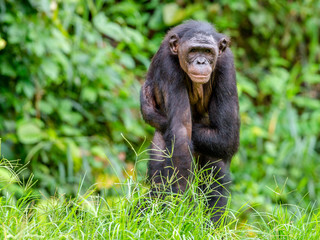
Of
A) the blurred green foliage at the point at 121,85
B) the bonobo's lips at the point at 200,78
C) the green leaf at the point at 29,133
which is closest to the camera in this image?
the bonobo's lips at the point at 200,78

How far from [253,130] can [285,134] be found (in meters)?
0.74

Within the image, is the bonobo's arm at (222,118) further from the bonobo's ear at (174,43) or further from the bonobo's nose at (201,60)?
the bonobo's ear at (174,43)

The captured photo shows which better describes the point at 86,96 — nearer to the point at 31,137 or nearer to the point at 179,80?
the point at 31,137

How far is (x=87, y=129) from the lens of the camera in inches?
344

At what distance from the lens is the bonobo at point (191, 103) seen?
4.82 m

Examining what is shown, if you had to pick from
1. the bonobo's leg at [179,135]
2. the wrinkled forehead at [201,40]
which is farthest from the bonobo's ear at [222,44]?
the bonobo's leg at [179,135]

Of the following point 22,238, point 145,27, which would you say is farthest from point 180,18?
point 22,238

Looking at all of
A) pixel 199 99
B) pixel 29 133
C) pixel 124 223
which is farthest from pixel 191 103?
pixel 29 133

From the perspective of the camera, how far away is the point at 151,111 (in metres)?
5.23

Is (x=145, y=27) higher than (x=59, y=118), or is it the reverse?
(x=145, y=27)

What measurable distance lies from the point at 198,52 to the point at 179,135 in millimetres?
798

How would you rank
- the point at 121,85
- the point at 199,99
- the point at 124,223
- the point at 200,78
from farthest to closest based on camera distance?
1. the point at 121,85
2. the point at 199,99
3. the point at 200,78
4. the point at 124,223

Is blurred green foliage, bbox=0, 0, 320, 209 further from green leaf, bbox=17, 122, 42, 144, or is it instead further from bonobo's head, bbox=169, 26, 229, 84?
bonobo's head, bbox=169, 26, 229, 84

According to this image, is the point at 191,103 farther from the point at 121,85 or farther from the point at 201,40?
the point at 121,85
